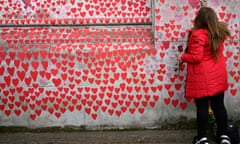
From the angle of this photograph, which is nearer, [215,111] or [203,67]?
[203,67]

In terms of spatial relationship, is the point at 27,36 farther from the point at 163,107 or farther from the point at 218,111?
the point at 218,111

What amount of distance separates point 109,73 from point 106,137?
0.95 metres

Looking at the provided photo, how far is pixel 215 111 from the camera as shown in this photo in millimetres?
4871

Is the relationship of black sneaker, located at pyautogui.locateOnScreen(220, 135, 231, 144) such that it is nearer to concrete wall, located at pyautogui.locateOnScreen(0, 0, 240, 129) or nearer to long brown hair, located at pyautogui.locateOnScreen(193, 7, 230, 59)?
concrete wall, located at pyautogui.locateOnScreen(0, 0, 240, 129)

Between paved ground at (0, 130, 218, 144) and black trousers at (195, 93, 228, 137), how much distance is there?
472 mm

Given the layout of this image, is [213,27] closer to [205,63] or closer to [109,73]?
[205,63]

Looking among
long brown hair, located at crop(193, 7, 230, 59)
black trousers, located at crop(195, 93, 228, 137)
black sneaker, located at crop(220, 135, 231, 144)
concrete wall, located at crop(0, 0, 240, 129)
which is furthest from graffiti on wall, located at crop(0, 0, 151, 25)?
black sneaker, located at crop(220, 135, 231, 144)

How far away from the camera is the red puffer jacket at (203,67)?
4.55 m

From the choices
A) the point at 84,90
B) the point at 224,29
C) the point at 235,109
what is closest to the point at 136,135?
the point at 84,90

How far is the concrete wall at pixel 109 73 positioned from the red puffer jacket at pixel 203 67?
35.5 inches

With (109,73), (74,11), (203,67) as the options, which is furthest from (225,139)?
(74,11)

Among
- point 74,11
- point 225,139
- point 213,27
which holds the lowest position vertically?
point 225,139

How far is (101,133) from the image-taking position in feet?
18.3

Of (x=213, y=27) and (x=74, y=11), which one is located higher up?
(x=74, y=11)
